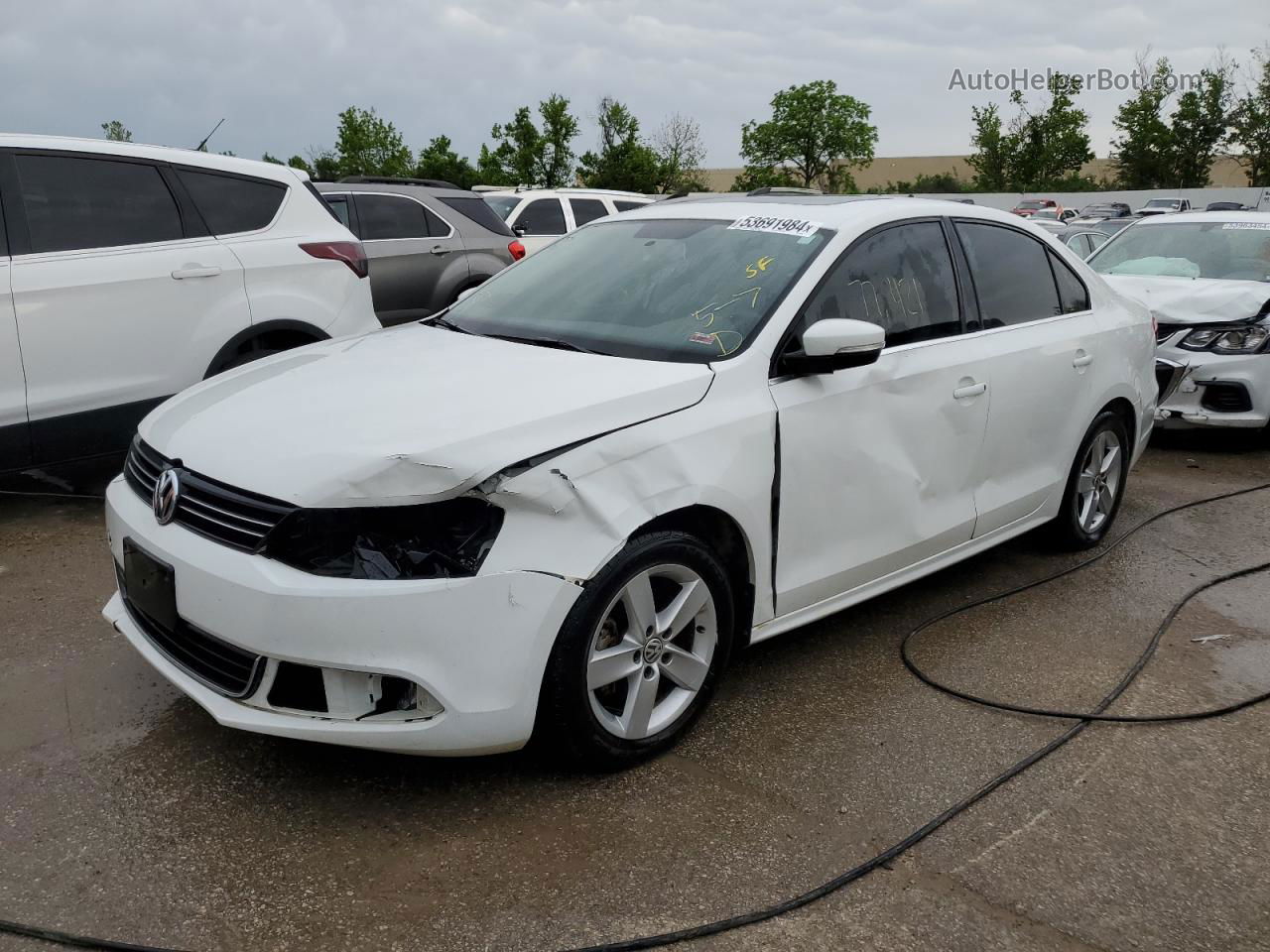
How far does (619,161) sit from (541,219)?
33.9 m

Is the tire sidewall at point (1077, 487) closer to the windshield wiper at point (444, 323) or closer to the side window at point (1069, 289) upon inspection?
the side window at point (1069, 289)

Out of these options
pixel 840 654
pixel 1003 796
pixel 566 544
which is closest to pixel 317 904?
pixel 566 544

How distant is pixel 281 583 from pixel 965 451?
2.56m

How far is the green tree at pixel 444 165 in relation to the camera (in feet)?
153

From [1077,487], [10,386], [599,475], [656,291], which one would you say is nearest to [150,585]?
[599,475]

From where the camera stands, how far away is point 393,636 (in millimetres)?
2520

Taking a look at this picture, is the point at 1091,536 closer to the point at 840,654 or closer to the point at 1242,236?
the point at 840,654

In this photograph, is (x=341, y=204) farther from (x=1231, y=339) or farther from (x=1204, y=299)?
(x=1231, y=339)

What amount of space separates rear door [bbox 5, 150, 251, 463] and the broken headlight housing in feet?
9.52

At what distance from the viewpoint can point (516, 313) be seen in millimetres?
3867

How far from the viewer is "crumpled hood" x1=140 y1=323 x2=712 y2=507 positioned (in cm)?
257

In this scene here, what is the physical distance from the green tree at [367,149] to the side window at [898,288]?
4620cm

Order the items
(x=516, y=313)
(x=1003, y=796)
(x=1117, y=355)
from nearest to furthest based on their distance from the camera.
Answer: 1. (x=1003, y=796)
2. (x=516, y=313)
3. (x=1117, y=355)

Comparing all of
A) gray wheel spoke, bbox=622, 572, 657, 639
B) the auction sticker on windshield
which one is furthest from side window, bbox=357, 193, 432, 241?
gray wheel spoke, bbox=622, 572, 657, 639
